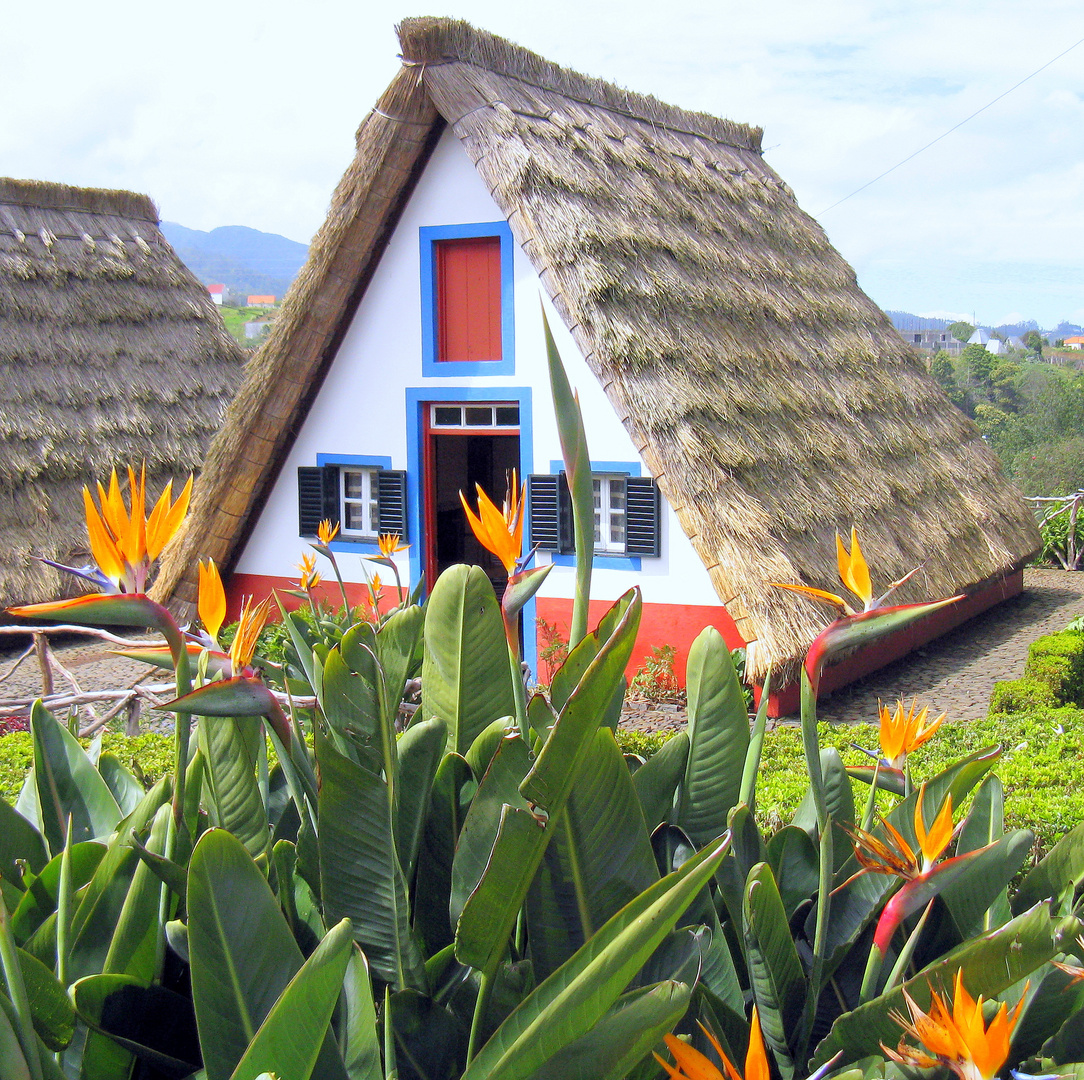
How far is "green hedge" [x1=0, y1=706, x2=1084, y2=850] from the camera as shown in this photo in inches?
134

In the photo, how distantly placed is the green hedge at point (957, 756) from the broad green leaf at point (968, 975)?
2.10 metres

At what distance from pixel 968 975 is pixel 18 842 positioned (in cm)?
123

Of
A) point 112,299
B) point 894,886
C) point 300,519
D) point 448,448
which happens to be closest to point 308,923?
point 894,886

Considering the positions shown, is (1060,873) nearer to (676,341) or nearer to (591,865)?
(591,865)

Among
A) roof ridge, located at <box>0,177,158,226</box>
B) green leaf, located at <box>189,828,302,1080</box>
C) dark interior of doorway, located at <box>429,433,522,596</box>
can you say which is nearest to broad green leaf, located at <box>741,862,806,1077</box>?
green leaf, located at <box>189,828,302,1080</box>

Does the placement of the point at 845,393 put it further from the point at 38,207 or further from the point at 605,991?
the point at 38,207

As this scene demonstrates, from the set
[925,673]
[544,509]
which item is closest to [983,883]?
[544,509]

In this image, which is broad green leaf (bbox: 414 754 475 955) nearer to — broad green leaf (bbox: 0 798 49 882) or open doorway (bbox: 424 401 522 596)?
broad green leaf (bbox: 0 798 49 882)

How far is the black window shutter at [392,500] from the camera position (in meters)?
8.05

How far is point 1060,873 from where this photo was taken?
4.53 ft

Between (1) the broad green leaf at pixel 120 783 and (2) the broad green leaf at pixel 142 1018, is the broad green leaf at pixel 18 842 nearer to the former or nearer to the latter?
(1) the broad green leaf at pixel 120 783

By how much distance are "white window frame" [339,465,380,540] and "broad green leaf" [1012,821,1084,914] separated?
7.21 meters

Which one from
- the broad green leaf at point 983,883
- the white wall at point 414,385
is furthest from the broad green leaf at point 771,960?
the white wall at point 414,385

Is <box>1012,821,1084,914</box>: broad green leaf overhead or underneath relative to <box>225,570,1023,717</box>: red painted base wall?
overhead
